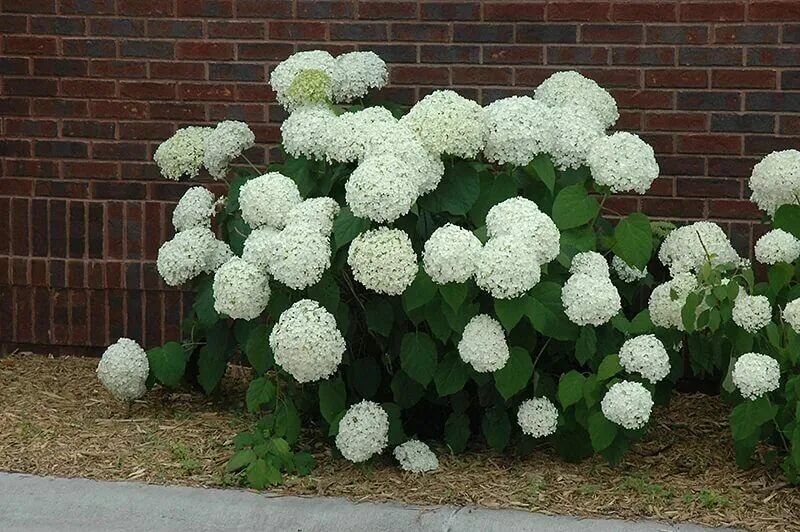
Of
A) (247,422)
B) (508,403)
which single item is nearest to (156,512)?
(247,422)

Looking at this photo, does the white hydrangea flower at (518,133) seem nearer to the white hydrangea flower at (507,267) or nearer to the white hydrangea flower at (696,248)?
the white hydrangea flower at (507,267)

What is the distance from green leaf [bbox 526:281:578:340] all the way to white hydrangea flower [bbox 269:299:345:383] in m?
0.68

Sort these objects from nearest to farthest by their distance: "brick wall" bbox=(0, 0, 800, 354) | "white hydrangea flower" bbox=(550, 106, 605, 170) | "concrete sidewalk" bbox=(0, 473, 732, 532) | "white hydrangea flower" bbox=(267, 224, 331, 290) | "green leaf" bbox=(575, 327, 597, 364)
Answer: "concrete sidewalk" bbox=(0, 473, 732, 532) → "white hydrangea flower" bbox=(267, 224, 331, 290) → "green leaf" bbox=(575, 327, 597, 364) → "white hydrangea flower" bbox=(550, 106, 605, 170) → "brick wall" bbox=(0, 0, 800, 354)

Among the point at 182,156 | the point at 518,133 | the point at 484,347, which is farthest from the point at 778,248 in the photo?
the point at 182,156

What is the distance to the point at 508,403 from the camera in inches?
200

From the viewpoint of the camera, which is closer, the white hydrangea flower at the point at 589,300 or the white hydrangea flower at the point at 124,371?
the white hydrangea flower at the point at 589,300

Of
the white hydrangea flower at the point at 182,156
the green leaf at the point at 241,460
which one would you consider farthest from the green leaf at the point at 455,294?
the white hydrangea flower at the point at 182,156

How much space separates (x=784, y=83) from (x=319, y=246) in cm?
230

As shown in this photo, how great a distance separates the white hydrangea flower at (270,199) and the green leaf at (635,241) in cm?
118

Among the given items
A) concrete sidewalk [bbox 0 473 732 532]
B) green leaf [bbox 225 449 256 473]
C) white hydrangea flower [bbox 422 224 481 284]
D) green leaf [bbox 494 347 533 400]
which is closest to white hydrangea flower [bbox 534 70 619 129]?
white hydrangea flower [bbox 422 224 481 284]

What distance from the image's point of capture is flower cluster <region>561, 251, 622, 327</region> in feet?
15.6

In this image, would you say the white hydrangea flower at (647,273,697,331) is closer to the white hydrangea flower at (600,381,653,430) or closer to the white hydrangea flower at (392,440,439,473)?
the white hydrangea flower at (600,381,653,430)

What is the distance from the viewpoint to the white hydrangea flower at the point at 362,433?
4934mm

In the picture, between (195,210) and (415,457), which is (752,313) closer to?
(415,457)
